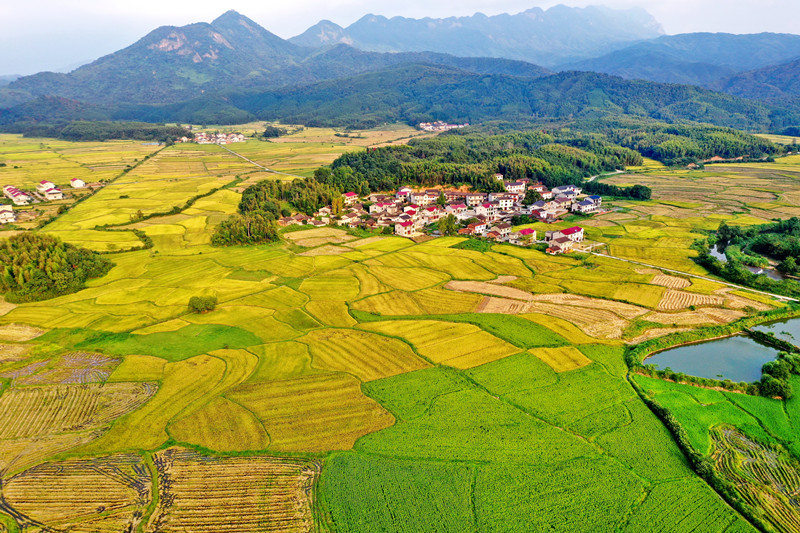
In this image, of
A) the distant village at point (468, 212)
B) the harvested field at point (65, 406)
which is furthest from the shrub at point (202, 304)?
the distant village at point (468, 212)

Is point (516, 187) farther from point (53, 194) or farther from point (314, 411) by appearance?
point (53, 194)

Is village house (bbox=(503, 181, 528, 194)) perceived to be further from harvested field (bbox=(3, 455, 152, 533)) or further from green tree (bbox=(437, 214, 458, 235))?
harvested field (bbox=(3, 455, 152, 533))

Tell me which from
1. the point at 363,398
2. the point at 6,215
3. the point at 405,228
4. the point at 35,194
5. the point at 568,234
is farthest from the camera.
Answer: the point at 35,194

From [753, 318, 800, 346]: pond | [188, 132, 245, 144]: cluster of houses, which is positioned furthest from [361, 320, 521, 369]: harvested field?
[188, 132, 245, 144]: cluster of houses

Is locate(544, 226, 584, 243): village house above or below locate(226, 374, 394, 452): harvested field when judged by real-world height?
above

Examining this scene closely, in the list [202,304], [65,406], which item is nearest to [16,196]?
[202,304]

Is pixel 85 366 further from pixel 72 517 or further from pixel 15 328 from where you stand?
pixel 72 517

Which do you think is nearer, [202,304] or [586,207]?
[202,304]
